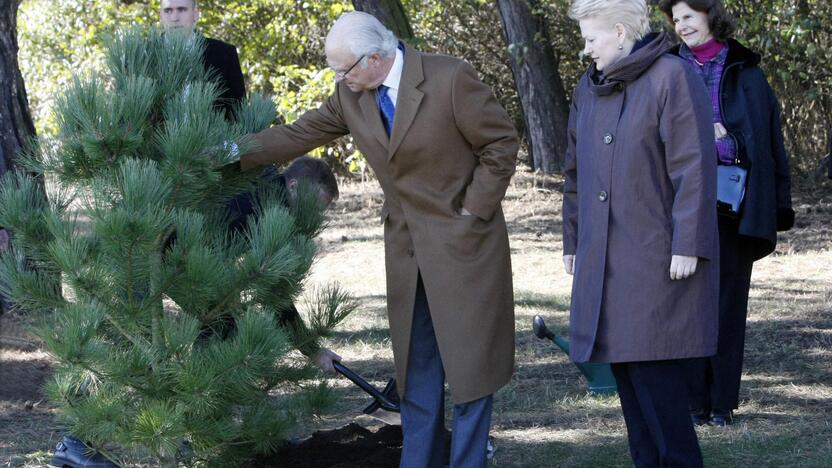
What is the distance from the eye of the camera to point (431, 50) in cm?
1246

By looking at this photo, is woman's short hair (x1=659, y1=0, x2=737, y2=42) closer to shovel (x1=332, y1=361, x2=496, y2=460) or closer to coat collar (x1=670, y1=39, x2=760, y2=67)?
coat collar (x1=670, y1=39, x2=760, y2=67)

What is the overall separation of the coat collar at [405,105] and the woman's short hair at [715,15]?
4.35 feet

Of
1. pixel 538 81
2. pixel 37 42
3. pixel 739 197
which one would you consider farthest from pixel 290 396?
pixel 37 42

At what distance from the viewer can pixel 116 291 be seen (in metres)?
3.20

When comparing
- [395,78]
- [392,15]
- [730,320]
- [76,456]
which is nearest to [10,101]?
[76,456]

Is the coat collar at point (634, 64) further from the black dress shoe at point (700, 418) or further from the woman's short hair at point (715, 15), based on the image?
the black dress shoe at point (700, 418)

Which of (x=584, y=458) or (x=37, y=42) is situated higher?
(x=37, y=42)

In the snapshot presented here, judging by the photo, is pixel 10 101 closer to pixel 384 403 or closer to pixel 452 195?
pixel 384 403

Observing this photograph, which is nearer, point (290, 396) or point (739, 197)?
point (290, 396)

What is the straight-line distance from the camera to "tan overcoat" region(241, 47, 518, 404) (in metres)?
3.38

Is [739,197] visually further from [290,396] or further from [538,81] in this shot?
[538,81]

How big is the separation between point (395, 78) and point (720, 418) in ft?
6.68

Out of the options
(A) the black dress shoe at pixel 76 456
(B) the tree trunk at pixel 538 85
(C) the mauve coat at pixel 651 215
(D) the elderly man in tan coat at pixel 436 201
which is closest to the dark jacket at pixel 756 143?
(C) the mauve coat at pixel 651 215

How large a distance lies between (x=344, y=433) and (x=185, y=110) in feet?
5.26
